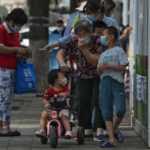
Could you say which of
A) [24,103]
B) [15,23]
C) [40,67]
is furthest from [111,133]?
[40,67]

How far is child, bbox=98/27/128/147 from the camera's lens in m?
8.13

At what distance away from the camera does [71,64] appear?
33.1ft

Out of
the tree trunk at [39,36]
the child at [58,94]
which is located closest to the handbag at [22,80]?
the child at [58,94]

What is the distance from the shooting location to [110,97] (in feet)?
27.1

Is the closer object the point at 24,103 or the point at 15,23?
the point at 15,23

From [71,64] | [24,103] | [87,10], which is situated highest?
[87,10]

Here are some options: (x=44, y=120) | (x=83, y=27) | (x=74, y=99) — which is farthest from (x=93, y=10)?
(x=74, y=99)

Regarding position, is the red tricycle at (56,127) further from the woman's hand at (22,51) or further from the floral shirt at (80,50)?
the woman's hand at (22,51)

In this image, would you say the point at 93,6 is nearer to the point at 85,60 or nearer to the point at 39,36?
the point at 85,60

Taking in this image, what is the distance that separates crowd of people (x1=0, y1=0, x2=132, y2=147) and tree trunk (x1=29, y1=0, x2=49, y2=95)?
233 inches

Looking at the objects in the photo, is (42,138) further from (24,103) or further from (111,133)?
(24,103)

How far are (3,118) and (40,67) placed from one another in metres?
6.38

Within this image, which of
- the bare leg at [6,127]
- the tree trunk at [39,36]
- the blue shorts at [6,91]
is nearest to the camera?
the blue shorts at [6,91]

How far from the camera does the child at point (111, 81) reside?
8133 mm
